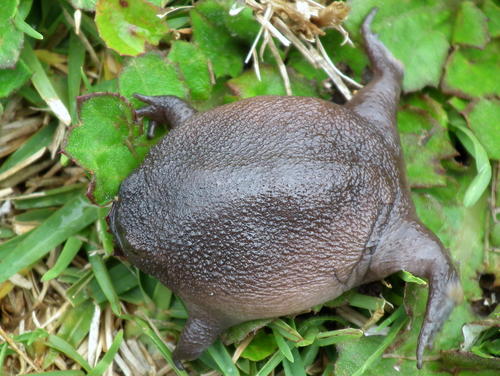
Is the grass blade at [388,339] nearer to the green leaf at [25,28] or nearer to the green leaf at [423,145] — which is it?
the green leaf at [423,145]

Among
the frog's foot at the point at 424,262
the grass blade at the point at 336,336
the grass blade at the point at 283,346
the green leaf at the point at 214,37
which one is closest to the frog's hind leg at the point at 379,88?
the frog's foot at the point at 424,262

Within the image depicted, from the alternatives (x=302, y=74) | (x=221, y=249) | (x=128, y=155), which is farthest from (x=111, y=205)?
(x=302, y=74)

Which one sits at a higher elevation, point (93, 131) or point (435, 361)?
point (93, 131)

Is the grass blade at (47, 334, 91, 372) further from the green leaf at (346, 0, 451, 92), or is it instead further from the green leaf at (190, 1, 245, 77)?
the green leaf at (346, 0, 451, 92)

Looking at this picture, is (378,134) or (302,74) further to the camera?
(302,74)

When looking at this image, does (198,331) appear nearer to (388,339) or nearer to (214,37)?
(388,339)

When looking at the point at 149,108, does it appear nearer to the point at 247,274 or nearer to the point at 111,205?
the point at 111,205

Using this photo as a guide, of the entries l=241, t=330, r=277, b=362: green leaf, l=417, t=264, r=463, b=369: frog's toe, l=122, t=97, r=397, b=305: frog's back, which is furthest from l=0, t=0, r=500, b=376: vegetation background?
l=122, t=97, r=397, b=305: frog's back
